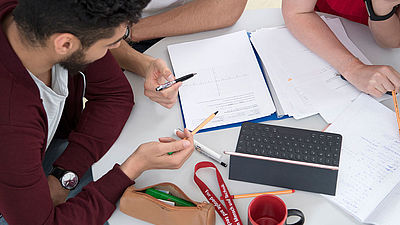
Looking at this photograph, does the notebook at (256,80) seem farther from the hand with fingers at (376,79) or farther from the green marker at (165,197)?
the green marker at (165,197)

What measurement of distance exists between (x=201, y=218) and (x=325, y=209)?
1.02 feet

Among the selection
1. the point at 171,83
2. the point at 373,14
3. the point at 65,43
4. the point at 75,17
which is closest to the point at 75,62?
the point at 65,43

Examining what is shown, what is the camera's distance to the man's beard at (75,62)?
1.01 m

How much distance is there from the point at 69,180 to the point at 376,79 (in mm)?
920

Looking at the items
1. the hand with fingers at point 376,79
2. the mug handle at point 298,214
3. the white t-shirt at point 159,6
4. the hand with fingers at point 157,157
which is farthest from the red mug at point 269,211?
the white t-shirt at point 159,6

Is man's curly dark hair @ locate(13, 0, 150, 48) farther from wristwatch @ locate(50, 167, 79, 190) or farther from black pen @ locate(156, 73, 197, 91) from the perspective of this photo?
wristwatch @ locate(50, 167, 79, 190)

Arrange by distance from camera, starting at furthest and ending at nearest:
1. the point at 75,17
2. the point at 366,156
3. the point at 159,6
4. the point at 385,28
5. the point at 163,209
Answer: the point at 159,6 → the point at 385,28 → the point at 366,156 → the point at 163,209 → the point at 75,17

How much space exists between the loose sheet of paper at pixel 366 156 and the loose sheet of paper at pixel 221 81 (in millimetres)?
232

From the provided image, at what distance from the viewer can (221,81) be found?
1.30 m

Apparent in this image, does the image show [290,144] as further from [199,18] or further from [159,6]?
[159,6]

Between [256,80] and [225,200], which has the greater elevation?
[256,80]

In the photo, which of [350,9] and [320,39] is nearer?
[320,39]

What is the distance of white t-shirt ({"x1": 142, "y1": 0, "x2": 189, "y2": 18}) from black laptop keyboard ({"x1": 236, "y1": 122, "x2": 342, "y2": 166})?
2.29 feet

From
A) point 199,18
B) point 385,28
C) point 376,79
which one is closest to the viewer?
point 376,79
